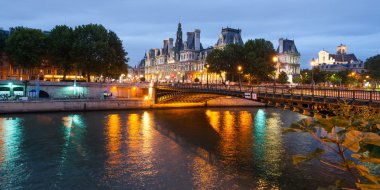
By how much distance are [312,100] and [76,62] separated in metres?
63.5

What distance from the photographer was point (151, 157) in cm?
2802

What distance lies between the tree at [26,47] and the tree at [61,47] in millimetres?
2118

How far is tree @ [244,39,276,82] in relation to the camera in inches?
3312

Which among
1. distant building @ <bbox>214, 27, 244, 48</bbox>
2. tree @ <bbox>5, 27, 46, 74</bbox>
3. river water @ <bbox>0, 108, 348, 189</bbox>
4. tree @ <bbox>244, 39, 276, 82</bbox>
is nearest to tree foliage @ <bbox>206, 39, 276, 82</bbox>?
tree @ <bbox>244, 39, 276, 82</bbox>

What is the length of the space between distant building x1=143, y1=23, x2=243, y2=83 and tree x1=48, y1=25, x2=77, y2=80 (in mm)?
52714

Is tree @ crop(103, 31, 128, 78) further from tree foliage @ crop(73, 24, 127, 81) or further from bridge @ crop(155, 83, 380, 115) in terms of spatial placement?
bridge @ crop(155, 83, 380, 115)

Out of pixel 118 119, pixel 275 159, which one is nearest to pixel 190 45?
pixel 118 119

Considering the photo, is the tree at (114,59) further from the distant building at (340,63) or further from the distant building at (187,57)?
the distant building at (340,63)

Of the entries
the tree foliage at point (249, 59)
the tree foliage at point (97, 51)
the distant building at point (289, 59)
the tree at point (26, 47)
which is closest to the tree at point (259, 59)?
the tree foliage at point (249, 59)

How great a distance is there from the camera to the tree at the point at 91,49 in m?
75.3

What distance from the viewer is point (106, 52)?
7712 cm

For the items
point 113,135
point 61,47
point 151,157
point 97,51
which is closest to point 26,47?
point 61,47

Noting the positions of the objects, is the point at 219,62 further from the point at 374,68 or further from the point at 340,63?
the point at 340,63

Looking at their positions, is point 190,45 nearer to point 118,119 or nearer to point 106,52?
point 106,52
